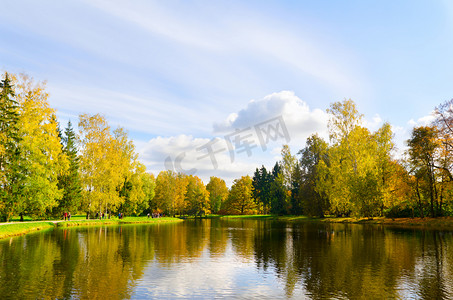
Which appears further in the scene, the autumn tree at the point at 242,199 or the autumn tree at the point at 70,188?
the autumn tree at the point at 242,199

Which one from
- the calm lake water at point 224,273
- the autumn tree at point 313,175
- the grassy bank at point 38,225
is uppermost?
the autumn tree at point 313,175

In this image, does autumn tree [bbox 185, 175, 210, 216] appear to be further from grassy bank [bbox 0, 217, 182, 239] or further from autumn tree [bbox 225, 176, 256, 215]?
grassy bank [bbox 0, 217, 182, 239]

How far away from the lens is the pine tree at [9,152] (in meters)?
40.2

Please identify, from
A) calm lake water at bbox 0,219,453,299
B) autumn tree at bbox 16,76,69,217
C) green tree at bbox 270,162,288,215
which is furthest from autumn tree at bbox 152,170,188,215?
calm lake water at bbox 0,219,453,299

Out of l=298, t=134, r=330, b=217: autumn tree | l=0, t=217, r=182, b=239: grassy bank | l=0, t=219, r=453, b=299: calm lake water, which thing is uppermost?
l=298, t=134, r=330, b=217: autumn tree

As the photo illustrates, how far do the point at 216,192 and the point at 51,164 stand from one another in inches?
3820

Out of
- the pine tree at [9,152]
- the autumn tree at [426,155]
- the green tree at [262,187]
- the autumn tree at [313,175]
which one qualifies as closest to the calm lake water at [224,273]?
the pine tree at [9,152]

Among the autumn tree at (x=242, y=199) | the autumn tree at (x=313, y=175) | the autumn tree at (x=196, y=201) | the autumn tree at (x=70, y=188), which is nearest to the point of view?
the autumn tree at (x=70, y=188)

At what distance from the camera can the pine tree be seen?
40.2 metres

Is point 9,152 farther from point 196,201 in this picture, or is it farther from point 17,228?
point 196,201

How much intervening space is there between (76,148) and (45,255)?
43909 mm

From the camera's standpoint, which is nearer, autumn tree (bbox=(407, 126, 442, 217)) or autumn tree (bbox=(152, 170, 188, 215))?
autumn tree (bbox=(407, 126, 442, 217))

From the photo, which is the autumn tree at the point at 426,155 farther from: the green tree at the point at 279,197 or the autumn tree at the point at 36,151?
the autumn tree at the point at 36,151

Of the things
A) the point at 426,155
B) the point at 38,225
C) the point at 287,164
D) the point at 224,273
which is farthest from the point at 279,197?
the point at 224,273
